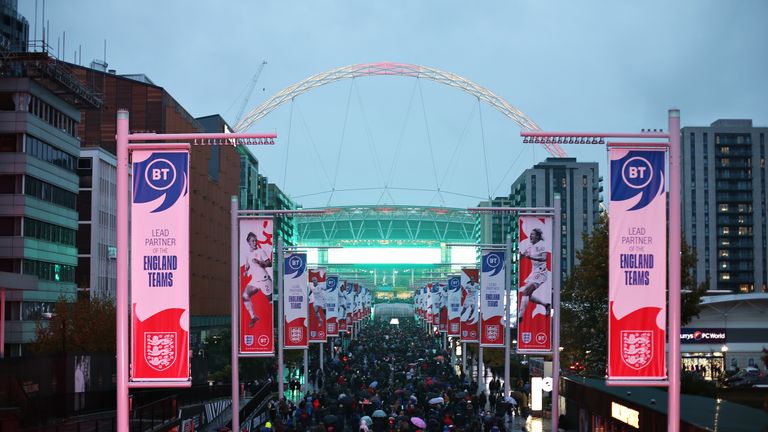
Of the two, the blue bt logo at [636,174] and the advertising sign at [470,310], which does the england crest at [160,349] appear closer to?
the blue bt logo at [636,174]

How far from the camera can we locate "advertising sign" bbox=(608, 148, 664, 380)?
1858 cm

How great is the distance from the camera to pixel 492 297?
163 ft

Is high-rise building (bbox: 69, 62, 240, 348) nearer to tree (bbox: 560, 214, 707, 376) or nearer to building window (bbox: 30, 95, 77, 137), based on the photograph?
building window (bbox: 30, 95, 77, 137)

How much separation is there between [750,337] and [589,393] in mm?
56706

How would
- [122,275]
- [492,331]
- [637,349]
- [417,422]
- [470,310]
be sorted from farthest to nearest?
[470,310], [492,331], [417,422], [637,349], [122,275]

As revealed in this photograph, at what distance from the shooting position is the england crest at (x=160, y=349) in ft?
60.3

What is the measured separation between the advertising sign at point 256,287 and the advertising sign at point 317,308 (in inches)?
1006

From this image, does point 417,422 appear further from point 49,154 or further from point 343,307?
point 343,307

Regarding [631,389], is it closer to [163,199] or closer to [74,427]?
[74,427]

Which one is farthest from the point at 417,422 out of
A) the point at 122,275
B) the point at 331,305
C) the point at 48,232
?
the point at 48,232

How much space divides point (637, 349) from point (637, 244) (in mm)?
1951

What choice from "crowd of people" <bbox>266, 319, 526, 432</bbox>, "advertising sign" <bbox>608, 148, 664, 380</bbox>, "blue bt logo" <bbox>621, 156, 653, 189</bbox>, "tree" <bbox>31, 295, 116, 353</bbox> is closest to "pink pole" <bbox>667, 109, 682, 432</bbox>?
"advertising sign" <bbox>608, 148, 664, 380</bbox>

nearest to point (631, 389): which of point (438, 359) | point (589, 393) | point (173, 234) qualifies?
point (589, 393)

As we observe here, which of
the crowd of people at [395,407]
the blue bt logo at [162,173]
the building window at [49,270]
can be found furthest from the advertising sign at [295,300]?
the blue bt logo at [162,173]
